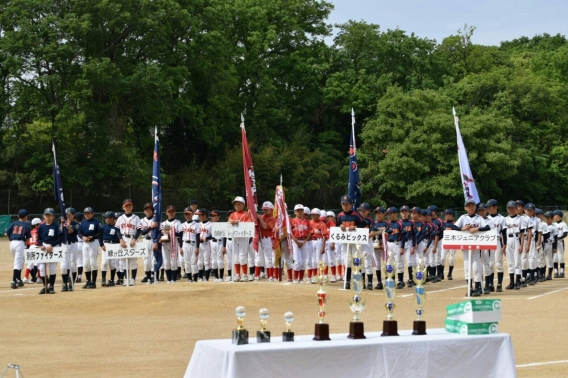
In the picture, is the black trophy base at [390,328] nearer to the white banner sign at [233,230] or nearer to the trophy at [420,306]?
the trophy at [420,306]

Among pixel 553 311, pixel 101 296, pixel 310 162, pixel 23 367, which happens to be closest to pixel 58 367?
pixel 23 367

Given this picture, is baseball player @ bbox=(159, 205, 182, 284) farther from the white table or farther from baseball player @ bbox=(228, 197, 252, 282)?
the white table

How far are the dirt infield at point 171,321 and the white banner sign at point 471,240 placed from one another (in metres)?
1.33

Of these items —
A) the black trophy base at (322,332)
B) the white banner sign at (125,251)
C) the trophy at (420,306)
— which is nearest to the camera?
the black trophy base at (322,332)

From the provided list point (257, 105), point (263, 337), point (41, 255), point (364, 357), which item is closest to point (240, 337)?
point (263, 337)

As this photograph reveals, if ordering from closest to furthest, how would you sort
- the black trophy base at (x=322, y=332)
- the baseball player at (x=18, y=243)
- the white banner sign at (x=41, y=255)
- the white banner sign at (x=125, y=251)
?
the black trophy base at (x=322, y=332) < the white banner sign at (x=41, y=255) < the white banner sign at (x=125, y=251) < the baseball player at (x=18, y=243)

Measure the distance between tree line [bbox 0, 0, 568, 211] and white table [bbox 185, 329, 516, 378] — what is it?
124ft

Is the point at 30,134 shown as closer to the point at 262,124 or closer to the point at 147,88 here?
the point at 147,88

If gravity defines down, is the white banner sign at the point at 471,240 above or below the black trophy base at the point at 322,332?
above

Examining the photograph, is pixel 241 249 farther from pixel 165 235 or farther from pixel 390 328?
pixel 390 328

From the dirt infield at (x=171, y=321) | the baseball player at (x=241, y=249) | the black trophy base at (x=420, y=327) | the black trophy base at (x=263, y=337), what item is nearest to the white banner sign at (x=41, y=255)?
the dirt infield at (x=171, y=321)

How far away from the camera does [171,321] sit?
15680mm

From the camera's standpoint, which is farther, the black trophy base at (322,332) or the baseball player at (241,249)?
the baseball player at (241,249)

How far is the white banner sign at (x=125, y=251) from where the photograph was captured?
69.2 ft
